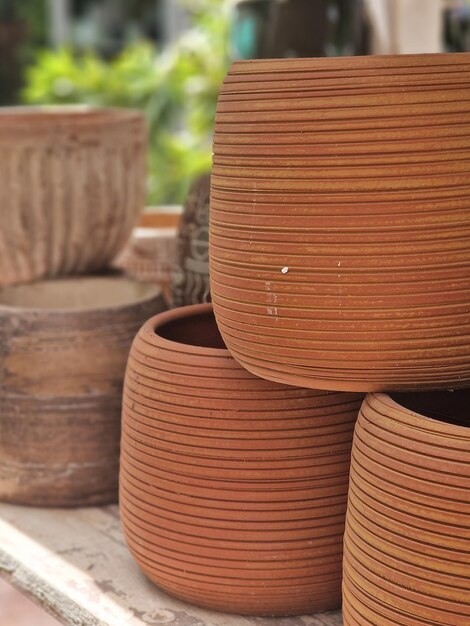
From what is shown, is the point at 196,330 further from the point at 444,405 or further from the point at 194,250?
the point at 444,405

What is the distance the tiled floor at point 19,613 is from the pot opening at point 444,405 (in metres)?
1.50

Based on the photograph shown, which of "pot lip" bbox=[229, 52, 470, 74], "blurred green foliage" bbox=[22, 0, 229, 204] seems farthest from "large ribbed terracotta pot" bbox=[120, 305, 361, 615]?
"blurred green foliage" bbox=[22, 0, 229, 204]

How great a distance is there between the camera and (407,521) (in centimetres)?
75

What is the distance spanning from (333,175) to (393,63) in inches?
3.9

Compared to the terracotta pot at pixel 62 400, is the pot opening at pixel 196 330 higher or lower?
higher

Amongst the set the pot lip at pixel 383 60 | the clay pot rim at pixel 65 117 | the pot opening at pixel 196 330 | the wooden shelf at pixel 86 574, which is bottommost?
the wooden shelf at pixel 86 574

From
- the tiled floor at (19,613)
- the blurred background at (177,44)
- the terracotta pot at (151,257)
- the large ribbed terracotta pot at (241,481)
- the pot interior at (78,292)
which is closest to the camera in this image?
the large ribbed terracotta pot at (241,481)

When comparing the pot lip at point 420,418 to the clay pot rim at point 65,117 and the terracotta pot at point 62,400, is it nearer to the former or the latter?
the terracotta pot at point 62,400

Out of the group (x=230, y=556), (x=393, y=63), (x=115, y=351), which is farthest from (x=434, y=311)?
(x=115, y=351)

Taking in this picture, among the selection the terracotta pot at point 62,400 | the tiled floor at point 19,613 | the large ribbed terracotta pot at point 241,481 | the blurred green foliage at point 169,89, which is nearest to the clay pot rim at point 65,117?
the terracotta pot at point 62,400

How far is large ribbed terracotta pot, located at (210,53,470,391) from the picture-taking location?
30.9 inches

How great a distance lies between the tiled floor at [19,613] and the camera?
2266mm

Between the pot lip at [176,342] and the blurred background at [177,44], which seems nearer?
the pot lip at [176,342]

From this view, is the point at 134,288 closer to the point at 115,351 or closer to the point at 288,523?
the point at 115,351
